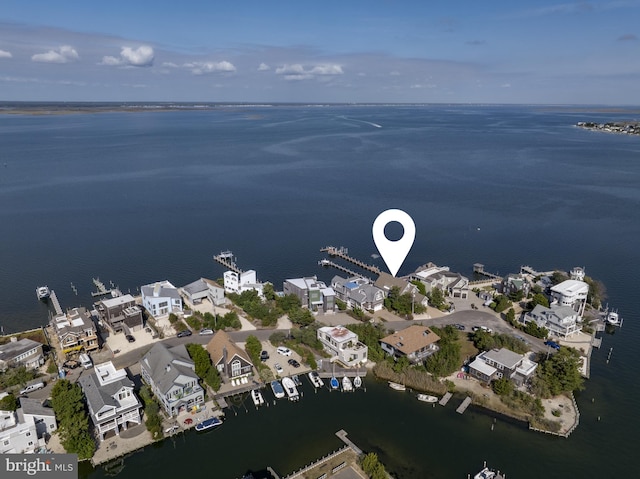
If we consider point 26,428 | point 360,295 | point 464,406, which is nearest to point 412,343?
point 464,406

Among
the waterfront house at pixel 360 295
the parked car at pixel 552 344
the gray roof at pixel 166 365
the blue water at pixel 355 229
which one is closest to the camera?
the blue water at pixel 355 229

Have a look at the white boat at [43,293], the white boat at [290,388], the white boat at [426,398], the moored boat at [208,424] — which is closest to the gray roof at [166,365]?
the moored boat at [208,424]

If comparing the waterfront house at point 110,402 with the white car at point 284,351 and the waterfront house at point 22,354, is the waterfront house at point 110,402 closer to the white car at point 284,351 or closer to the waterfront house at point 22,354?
the waterfront house at point 22,354

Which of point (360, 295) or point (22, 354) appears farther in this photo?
point (360, 295)

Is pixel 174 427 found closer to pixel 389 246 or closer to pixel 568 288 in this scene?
pixel 389 246

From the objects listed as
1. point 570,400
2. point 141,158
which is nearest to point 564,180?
point 570,400

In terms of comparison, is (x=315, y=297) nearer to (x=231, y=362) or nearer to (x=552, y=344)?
(x=231, y=362)

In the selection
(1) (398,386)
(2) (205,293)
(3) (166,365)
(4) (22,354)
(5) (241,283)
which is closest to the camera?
(3) (166,365)

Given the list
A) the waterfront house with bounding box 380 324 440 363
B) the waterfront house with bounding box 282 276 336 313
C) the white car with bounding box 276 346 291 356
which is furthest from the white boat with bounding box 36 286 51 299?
the waterfront house with bounding box 380 324 440 363
